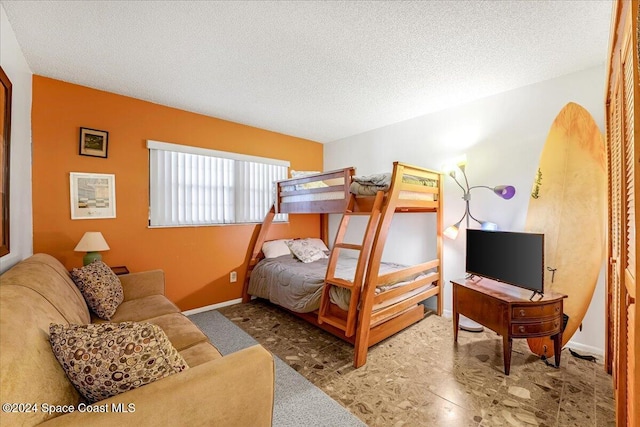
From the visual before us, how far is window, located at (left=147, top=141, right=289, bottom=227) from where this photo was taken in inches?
115

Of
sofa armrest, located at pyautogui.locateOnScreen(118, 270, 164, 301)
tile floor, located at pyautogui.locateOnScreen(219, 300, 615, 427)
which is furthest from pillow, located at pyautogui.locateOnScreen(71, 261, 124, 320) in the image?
tile floor, located at pyautogui.locateOnScreen(219, 300, 615, 427)

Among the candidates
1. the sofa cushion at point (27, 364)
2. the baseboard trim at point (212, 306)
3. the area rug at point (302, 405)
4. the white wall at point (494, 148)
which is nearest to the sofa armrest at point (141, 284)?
the baseboard trim at point (212, 306)

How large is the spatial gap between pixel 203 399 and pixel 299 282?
5.89 feet

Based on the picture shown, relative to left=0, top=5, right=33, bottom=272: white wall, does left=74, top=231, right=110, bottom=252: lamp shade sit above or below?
below

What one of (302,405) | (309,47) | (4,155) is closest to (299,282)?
(302,405)

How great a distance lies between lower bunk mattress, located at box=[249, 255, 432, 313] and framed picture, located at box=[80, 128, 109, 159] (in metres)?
2.07

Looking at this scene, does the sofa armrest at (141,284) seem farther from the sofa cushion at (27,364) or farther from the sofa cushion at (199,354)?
the sofa cushion at (27,364)

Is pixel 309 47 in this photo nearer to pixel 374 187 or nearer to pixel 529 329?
pixel 374 187

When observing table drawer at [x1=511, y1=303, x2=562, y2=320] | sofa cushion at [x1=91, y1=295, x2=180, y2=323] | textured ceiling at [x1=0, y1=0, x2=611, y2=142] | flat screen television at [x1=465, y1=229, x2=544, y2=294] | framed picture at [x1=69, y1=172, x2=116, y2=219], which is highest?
textured ceiling at [x1=0, y1=0, x2=611, y2=142]

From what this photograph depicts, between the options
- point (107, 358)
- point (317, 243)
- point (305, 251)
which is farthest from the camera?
point (317, 243)

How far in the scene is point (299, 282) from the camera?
2.74m

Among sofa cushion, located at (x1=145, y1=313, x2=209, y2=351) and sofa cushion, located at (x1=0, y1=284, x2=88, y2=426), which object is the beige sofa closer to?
sofa cushion, located at (x1=0, y1=284, x2=88, y2=426)

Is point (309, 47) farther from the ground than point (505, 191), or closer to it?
farther from the ground

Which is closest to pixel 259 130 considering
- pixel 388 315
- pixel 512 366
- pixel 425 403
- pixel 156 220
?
pixel 156 220
